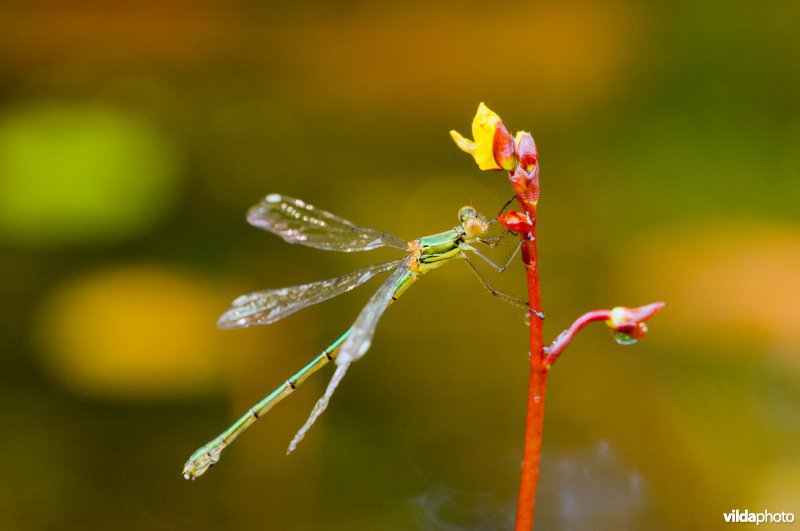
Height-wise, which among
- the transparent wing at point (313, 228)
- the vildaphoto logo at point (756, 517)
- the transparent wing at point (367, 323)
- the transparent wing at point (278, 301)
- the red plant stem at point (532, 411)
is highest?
the transparent wing at point (313, 228)

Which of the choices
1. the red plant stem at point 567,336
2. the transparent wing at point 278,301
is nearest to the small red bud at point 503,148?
the red plant stem at point 567,336

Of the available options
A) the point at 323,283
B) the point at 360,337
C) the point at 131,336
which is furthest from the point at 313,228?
the point at 131,336

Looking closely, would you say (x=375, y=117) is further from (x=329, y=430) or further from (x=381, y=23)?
(x=329, y=430)

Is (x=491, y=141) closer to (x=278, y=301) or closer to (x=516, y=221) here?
(x=516, y=221)

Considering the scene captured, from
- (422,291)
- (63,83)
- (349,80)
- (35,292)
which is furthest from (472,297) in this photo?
(63,83)

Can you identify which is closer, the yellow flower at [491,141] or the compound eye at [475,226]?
the yellow flower at [491,141]

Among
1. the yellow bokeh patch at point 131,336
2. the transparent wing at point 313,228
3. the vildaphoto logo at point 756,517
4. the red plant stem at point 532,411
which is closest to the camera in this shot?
the red plant stem at point 532,411

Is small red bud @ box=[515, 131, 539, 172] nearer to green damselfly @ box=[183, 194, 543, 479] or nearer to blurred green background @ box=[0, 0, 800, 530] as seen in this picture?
green damselfly @ box=[183, 194, 543, 479]

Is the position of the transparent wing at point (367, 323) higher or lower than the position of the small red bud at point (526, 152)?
lower

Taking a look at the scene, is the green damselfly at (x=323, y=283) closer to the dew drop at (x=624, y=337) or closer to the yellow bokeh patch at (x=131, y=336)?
the dew drop at (x=624, y=337)

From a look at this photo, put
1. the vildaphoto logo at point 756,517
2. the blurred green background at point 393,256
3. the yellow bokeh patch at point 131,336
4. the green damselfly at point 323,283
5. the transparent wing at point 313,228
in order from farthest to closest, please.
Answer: the yellow bokeh patch at point 131,336, the blurred green background at point 393,256, the vildaphoto logo at point 756,517, the transparent wing at point 313,228, the green damselfly at point 323,283
